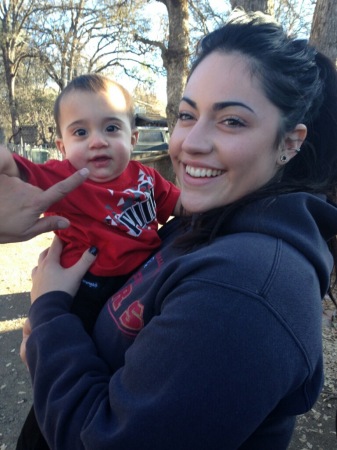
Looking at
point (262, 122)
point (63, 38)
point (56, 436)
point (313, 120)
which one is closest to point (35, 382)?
point (56, 436)

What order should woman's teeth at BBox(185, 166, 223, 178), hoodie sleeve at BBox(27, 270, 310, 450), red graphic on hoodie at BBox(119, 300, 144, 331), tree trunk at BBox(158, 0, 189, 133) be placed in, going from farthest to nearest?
tree trunk at BBox(158, 0, 189, 133)
woman's teeth at BBox(185, 166, 223, 178)
red graphic on hoodie at BBox(119, 300, 144, 331)
hoodie sleeve at BBox(27, 270, 310, 450)

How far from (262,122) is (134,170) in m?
0.97

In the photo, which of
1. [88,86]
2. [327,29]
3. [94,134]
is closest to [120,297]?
[94,134]

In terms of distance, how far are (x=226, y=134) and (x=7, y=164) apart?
2.30 feet

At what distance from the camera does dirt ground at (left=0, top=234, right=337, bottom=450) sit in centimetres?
270

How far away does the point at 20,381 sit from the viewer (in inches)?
126

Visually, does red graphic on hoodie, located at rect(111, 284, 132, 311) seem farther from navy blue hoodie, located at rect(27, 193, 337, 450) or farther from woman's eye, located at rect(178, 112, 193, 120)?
woman's eye, located at rect(178, 112, 193, 120)

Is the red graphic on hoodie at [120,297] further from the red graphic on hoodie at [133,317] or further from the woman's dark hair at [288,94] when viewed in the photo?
the woman's dark hair at [288,94]

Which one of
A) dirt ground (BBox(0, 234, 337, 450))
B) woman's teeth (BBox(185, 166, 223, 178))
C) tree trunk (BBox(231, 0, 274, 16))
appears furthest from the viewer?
tree trunk (BBox(231, 0, 274, 16))

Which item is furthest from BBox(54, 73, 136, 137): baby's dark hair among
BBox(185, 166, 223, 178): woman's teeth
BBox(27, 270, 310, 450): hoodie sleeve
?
BBox(27, 270, 310, 450): hoodie sleeve

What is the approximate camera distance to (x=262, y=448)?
1.04m

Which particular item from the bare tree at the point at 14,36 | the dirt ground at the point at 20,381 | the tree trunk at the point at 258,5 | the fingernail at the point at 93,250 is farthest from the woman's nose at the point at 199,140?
the bare tree at the point at 14,36

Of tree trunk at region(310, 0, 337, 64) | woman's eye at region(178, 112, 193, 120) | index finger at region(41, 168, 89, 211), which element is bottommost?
index finger at region(41, 168, 89, 211)

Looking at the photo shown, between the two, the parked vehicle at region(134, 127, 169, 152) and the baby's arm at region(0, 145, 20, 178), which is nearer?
the baby's arm at region(0, 145, 20, 178)
